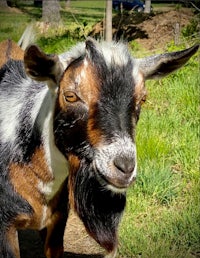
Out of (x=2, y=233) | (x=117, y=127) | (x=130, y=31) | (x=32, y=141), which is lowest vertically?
(x=130, y=31)

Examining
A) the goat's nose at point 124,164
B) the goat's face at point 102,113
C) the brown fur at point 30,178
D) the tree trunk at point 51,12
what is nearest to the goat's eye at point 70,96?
the goat's face at point 102,113

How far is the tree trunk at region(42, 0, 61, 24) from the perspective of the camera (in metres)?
14.6

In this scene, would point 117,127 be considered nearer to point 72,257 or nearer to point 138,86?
point 138,86

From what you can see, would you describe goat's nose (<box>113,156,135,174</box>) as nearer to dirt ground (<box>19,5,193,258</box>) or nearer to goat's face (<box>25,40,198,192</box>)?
goat's face (<box>25,40,198,192</box>)

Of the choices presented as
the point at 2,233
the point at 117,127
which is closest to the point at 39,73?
the point at 117,127

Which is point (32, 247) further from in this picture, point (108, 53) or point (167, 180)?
point (108, 53)

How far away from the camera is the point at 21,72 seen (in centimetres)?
379

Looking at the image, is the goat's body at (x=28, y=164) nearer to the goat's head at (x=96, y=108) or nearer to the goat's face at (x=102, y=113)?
the goat's head at (x=96, y=108)

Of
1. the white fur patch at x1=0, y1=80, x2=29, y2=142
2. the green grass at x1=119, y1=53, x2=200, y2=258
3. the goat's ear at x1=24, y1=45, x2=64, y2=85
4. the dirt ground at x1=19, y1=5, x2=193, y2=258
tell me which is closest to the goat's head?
the goat's ear at x1=24, y1=45, x2=64, y2=85

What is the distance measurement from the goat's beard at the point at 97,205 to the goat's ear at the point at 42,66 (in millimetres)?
489

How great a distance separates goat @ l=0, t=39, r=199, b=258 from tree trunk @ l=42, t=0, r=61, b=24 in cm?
1108

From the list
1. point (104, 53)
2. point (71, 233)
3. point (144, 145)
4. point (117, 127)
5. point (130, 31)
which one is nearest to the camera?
point (117, 127)

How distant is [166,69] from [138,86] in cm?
45

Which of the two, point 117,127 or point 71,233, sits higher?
point 117,127
